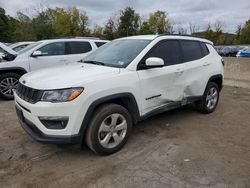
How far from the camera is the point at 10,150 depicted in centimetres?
362

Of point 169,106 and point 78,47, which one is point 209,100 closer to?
point 169,106

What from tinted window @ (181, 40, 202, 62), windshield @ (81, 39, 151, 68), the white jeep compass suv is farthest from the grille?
tinted window @ (181, 40, 202, 62)

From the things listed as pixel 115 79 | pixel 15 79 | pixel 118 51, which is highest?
pixel 118 51

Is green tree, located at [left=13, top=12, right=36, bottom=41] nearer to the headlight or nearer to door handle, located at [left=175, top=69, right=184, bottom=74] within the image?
door handle, located at [left=175, top=69, right=184, bottom=74]

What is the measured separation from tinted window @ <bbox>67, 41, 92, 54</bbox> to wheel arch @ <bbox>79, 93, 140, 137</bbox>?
15.3ft

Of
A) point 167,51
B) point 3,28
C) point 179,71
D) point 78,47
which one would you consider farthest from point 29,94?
point 3,28

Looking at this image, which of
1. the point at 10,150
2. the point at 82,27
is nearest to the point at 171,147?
the point at 10,150

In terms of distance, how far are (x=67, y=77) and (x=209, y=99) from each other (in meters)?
3.49

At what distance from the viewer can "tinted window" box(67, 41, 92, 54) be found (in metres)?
7.63

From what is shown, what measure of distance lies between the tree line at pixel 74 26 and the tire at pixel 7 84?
30.8m

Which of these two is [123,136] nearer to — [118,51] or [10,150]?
[118,51]

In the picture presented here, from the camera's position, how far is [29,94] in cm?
314

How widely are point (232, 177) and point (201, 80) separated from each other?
2341 mm

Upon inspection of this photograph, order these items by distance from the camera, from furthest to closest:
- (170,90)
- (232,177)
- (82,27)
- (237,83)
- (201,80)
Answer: (82,27) → (237,83) → (201,80) → (170,90) → (232,177)
